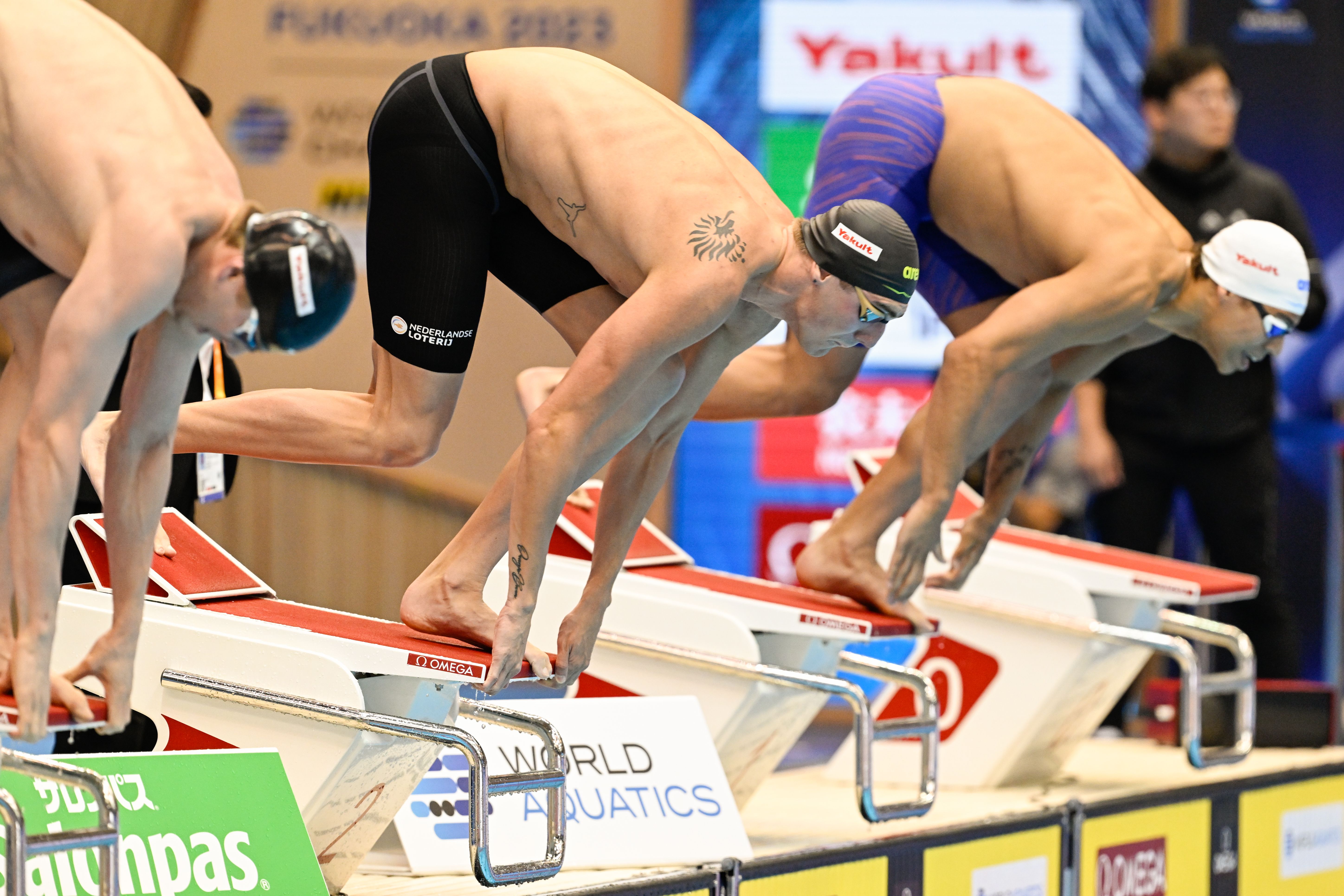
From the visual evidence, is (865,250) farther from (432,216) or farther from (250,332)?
(250,332)

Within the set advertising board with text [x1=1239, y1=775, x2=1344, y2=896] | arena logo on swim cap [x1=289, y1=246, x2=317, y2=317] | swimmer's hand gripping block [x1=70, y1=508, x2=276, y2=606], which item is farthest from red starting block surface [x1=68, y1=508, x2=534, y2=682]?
advertising board with text [x1=1239, y1=775, x2=1344, y2=896]

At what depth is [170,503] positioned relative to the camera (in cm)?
402

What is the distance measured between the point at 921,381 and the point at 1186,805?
128 inches

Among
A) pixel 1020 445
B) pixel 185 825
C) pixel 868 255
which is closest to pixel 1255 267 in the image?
pixel 1020 445

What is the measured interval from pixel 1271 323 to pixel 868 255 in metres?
1.61

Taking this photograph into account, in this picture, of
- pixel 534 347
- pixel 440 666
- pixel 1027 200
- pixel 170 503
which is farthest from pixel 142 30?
pixel 440 666

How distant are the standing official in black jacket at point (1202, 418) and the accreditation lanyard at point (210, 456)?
3.27 m

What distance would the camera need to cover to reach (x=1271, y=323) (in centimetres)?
419

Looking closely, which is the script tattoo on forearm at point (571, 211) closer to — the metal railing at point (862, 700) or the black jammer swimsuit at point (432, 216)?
the black jammer swimsuit at point (432, 216)

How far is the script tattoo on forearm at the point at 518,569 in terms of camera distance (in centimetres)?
301

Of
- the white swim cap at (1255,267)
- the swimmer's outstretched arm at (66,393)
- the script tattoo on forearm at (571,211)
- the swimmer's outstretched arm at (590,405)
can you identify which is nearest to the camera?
the swimmer's outstretched arm at (66,393)

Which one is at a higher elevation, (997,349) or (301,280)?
(301,280)

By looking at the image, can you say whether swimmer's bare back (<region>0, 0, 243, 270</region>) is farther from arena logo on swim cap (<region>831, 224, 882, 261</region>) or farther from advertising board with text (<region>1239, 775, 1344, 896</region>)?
advertising board with text (<region>1239, 775, 1344, 896</region>)

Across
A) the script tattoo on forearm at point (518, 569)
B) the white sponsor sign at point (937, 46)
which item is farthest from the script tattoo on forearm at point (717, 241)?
Result: the white sponsor sign at point (937, 46)
